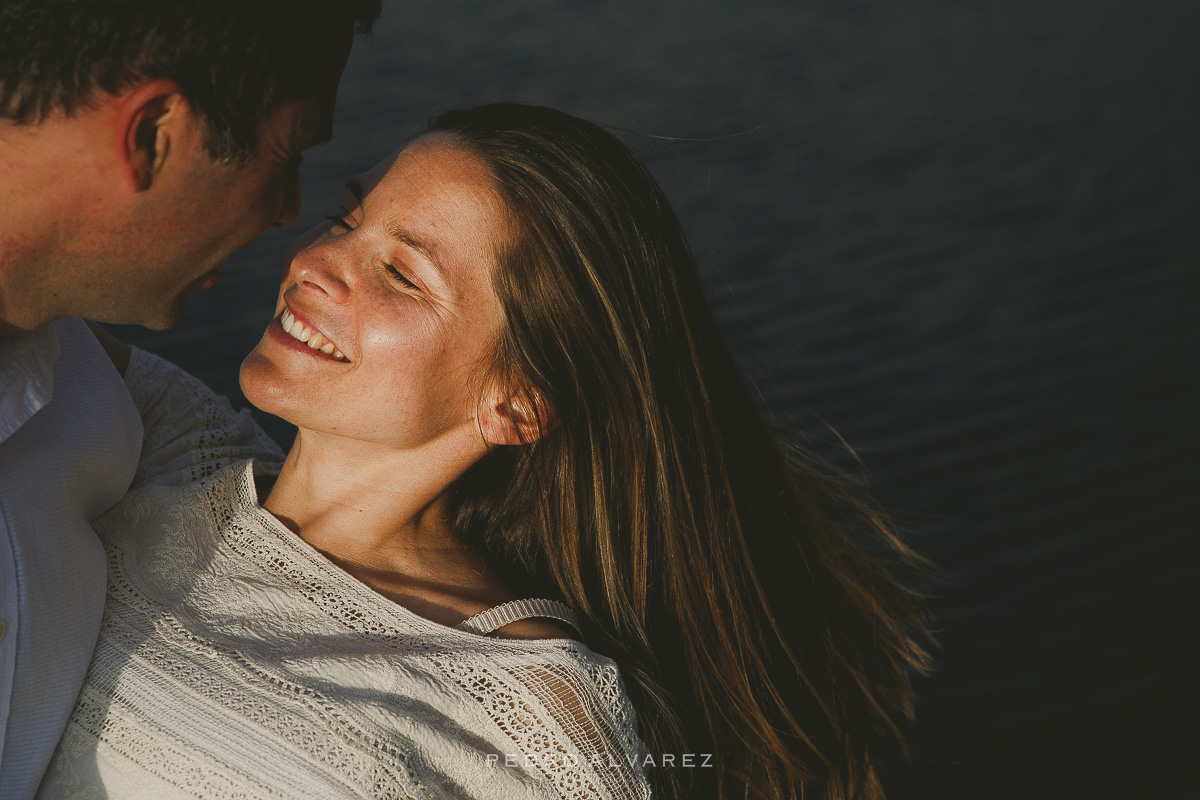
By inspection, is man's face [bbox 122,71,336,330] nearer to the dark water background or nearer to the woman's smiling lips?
the woman's smiling lips

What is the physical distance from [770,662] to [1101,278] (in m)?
4.11

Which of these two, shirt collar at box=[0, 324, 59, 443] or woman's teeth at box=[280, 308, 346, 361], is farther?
woman's teeth at box=[280, 308, 346, 361]

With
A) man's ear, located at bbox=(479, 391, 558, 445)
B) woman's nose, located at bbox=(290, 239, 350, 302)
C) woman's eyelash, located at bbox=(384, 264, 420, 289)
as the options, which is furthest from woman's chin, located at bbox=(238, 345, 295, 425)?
man's ear, located at bbox=(479, 391, 558, 445)

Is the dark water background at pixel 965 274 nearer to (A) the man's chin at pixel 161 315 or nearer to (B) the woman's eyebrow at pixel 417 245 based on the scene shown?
(B) the woman's eyebrow at pixel 417 245

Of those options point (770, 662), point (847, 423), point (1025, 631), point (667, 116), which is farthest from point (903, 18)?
point (770, 662)

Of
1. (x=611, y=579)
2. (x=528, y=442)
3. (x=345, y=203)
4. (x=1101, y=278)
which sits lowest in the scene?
(x=1101, y=278)

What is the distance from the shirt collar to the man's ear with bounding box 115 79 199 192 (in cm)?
36

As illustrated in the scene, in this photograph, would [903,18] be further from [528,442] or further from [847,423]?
[528,442]

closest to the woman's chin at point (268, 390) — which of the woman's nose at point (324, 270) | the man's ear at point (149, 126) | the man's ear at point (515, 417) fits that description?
the woman's nose at point (324, 270)

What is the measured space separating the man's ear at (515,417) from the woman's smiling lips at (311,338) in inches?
12.0

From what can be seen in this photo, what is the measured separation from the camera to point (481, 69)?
7355 millimetres

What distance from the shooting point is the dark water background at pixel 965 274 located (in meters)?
3.98

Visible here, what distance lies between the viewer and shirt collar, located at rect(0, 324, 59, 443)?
173cm

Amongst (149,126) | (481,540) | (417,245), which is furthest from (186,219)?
(481,540)
